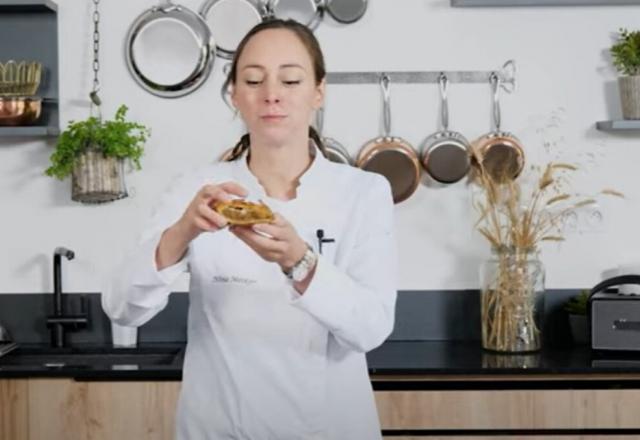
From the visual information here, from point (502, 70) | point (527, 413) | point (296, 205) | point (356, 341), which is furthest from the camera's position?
point (502, 70)

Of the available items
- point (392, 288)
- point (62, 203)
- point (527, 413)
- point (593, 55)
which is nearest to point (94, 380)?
point (62, 203)

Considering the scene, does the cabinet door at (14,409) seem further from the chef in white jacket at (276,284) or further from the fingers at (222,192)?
the fingers at (222,192)

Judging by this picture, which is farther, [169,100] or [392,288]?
[169,100]

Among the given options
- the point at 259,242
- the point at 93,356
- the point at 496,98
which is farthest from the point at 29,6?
the point at 259,242

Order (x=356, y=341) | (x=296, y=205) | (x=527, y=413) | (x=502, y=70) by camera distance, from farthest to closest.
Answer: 1. (x=502, y=70)
2. (x=527, y=413)
3. (x=296, y=205)
4. (x=356, y=341)

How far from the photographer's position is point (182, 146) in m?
3.67

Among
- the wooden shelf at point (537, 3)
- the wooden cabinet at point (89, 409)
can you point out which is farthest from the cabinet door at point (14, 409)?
the wooden shelf at point (537, 3)

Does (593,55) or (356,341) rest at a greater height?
(593,55)

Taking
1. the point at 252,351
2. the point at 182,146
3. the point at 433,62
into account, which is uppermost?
the point at 433,62

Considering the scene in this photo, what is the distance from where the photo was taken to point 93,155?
11.5 feet

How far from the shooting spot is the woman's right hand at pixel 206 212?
1.70 m

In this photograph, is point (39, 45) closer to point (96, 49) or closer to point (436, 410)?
point (96, 49)

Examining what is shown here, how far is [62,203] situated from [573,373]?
1719 millimetres

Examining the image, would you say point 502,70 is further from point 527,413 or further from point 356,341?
point 356,341
